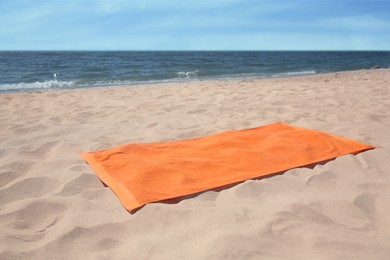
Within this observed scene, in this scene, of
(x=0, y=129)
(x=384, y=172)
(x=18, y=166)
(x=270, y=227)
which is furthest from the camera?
(x=0, y=129)

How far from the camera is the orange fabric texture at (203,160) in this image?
187 centimetres

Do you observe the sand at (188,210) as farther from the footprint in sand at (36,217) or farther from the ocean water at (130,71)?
the ocean water at (130,71)

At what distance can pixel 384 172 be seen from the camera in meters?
2.04

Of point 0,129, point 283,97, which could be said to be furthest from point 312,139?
point 0,129

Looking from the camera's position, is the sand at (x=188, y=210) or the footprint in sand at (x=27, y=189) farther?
the footprint in sand at (x=27, y=189)

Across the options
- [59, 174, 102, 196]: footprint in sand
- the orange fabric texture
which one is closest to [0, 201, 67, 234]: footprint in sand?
[59, 174, 102, 196]: footprint in sand

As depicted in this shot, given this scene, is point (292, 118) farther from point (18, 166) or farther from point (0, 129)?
point (0, 129)

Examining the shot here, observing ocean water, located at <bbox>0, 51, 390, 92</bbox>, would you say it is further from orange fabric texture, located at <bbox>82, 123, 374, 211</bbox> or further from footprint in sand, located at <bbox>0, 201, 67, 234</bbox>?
footprint in sand, located at <bbox>0, 201, 67, 234</bbox>

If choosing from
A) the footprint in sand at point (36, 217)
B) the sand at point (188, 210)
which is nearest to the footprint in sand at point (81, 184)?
the sand at point (188, 210)

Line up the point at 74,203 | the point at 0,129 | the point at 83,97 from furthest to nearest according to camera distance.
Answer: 1. the point at 83,97
2. the point at 0,129
3. the point at 74,203

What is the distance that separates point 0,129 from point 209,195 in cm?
255

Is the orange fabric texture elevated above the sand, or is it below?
above

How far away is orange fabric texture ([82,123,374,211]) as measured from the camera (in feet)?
6.13

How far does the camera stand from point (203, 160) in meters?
2.25
